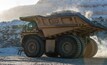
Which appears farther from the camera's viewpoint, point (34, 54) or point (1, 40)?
point (1, 40)

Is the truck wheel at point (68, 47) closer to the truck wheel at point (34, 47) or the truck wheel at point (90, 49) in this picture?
the truck wheel at point (34, 47)

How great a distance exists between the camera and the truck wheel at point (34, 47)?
27013mm

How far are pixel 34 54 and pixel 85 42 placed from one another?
10.7 feet

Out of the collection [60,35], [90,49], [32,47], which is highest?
[60,35]

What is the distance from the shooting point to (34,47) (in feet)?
89.8

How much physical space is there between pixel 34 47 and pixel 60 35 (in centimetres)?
194

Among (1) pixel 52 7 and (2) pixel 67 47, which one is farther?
(1) pixel 52 7

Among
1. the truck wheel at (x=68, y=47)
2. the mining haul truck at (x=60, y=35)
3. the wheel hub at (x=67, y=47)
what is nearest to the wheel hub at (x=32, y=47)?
the mining haul truck at (x=60, y=35)

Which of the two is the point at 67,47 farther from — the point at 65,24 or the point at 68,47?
the point at 65,24

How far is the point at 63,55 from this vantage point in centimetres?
2588

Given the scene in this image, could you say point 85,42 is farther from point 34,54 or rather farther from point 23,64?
point 23,64

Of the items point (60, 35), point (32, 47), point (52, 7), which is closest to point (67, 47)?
point (60, 35)

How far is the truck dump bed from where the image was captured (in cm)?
2553

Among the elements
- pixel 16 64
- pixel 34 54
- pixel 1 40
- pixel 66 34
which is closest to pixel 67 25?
pixel 66 34
